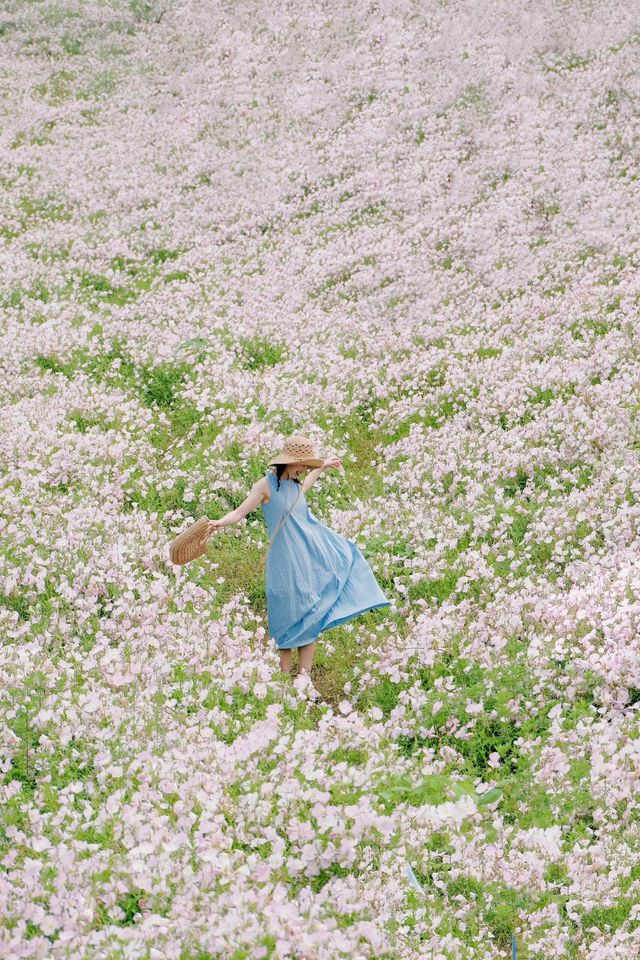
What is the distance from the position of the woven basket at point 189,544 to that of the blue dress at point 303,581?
2.35ft

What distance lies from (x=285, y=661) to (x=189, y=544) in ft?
4.98

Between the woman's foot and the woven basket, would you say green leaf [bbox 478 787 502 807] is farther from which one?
the woven basket

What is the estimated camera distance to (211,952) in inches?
181


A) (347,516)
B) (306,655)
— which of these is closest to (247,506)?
(306,655)

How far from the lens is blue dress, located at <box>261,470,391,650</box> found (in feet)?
27.9

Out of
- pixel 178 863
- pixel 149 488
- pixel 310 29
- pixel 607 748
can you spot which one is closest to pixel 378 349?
pixel 149 488

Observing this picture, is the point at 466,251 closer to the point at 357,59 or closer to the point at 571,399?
the point at 571,399

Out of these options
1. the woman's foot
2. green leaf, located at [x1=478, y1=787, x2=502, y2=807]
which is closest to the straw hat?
the woman's foot

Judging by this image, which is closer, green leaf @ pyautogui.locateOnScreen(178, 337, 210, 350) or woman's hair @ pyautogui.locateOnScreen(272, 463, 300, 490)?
woman's hair @ pyautogui.locateOnScreen(272, 463, 300, 490)

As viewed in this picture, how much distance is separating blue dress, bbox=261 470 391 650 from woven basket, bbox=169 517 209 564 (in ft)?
2.35

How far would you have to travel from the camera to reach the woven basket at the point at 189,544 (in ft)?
26.4

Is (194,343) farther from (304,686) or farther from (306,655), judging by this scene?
(304,686)

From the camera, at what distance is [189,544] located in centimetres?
818

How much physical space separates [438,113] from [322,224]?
660 cm
